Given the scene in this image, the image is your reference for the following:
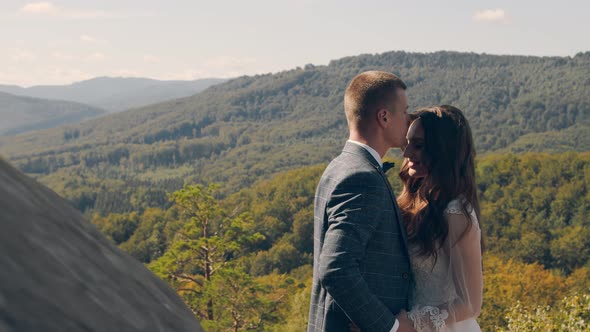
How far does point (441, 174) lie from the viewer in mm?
3455

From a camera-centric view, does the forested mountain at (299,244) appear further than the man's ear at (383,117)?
Yes

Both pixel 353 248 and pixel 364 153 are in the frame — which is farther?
pixel 364 153

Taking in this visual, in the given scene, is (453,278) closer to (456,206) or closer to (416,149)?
Answer: (456,206)

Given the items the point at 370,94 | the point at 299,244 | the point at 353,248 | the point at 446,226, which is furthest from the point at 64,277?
the point at 299,244

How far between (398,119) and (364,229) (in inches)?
23.5

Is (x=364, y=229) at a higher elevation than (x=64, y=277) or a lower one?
lower

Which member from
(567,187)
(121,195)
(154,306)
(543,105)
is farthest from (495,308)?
(543,105)

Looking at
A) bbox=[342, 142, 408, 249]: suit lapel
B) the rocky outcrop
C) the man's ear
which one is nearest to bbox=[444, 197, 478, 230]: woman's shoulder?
bbox=[342, 142, 408, 249]: suit lapel

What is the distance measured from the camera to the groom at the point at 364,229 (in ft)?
9.41

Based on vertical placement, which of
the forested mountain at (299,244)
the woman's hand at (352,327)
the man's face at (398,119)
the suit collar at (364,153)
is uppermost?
the man's face at (398,119)

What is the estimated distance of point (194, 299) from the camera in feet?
58.4

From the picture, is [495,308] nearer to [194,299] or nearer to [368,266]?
[194,299]

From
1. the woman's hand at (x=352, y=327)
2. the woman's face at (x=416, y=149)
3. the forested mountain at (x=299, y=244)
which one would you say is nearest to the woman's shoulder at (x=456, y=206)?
the woman's face at (x=416, y=149)

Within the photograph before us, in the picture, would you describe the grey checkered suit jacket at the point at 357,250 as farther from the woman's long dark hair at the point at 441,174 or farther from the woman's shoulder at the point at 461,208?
the woman's shoulder at the point at 461,208
